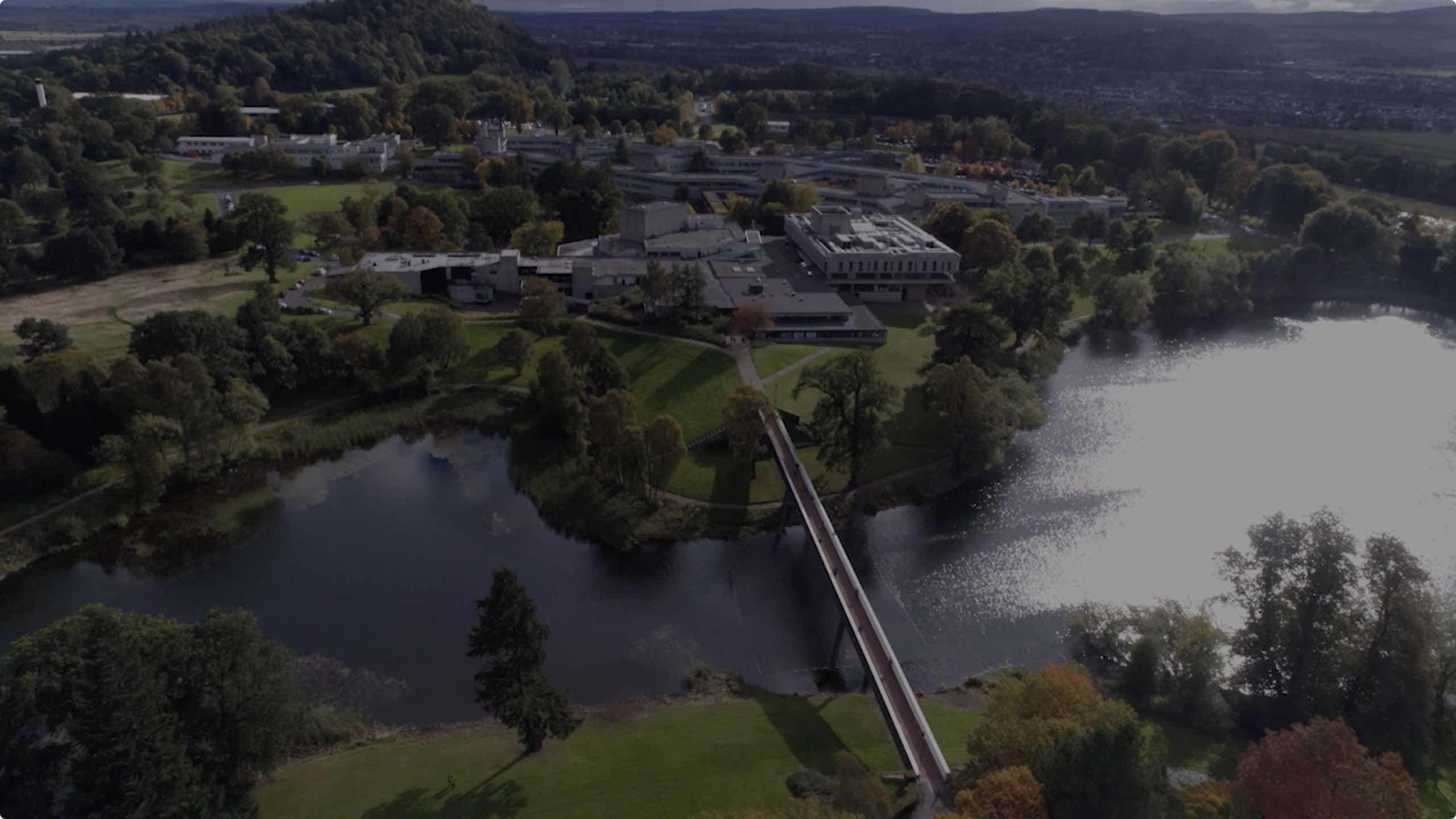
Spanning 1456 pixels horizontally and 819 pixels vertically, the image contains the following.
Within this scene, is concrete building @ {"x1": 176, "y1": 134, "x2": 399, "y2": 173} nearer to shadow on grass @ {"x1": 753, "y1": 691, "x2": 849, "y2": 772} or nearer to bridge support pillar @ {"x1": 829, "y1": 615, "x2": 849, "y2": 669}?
bridge support pillar @ {"x1": 829, "y1": 615, "x2": 849, "y2": 669}

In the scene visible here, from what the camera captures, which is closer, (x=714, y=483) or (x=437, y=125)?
(x=714, y=483)

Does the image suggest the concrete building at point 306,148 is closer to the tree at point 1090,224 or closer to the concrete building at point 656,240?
the concrete building at point 656,240

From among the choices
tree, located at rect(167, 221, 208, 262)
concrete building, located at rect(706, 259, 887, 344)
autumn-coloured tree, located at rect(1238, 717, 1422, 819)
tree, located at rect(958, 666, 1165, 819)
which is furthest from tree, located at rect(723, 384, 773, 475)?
tree, located at rect(167, 221, 208, 262)

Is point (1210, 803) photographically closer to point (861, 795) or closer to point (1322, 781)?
point (1322, 781)

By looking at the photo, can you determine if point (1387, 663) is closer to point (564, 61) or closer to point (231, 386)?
point (231, 386)

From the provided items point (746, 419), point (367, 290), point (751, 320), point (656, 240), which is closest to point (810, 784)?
point (746, 419)
